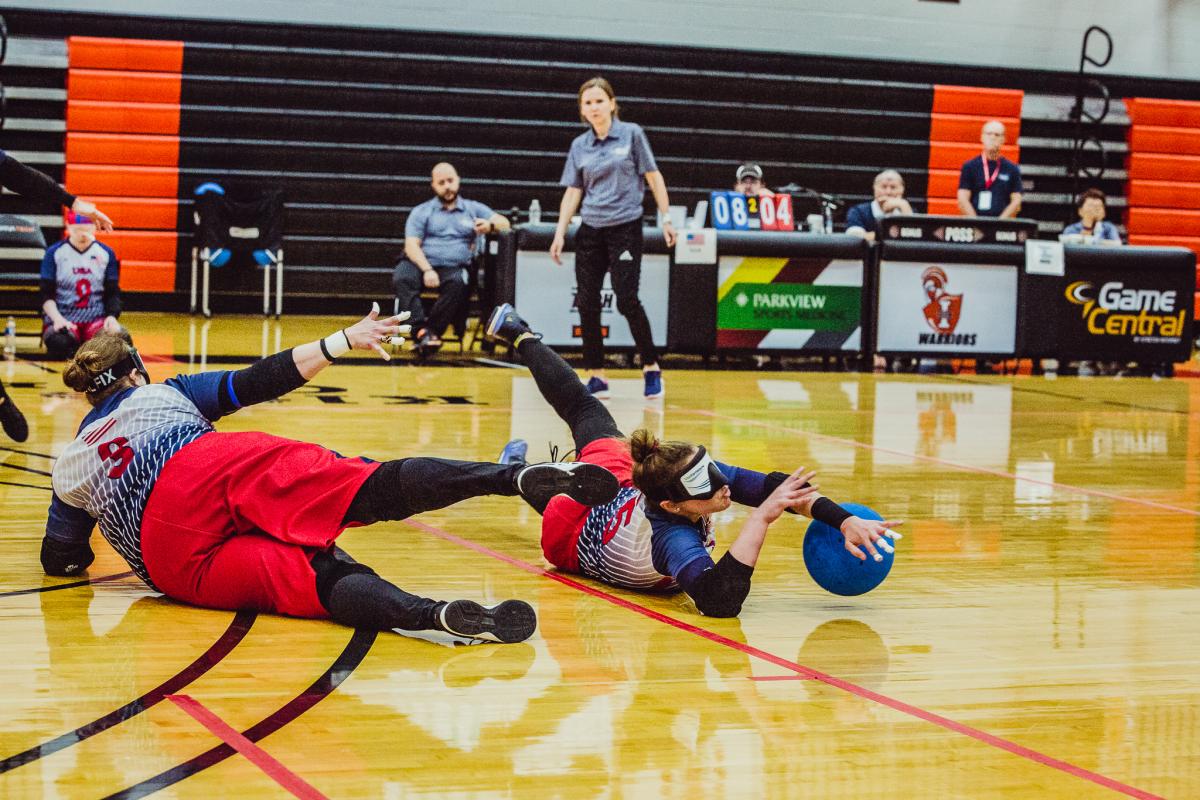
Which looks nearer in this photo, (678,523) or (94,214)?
(678,523)

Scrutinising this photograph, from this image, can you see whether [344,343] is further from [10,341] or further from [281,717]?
[10,341]

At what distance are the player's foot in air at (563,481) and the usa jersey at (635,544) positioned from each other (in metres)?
0.29

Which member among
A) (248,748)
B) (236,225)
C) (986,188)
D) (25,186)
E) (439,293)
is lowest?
(248,748)

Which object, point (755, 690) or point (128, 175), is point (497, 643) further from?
point (128, 175)

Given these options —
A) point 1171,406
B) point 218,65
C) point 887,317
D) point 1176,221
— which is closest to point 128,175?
point 218,65

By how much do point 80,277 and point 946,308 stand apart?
6470 mm

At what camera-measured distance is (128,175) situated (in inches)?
567

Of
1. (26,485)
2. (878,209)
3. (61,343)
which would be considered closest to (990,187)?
(878,209)

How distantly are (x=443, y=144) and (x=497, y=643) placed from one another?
12.3 m

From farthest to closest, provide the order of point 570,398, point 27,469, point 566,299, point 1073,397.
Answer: point 566,299, point 1073,397, point 27,469, point 570,398

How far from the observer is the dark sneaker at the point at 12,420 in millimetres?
5684

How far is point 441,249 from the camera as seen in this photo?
1130cm

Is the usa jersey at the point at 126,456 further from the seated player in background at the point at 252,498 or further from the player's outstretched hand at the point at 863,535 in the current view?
the player's outstretched hand at the point at 863,535

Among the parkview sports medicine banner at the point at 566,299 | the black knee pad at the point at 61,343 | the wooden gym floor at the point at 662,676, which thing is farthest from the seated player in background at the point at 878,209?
the wooden gym floor at the point at 662,676
